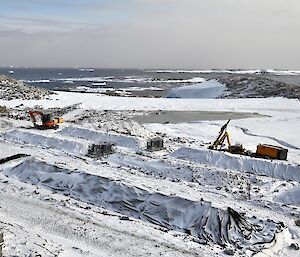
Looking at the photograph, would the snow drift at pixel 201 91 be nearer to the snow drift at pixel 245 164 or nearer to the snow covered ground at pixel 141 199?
the snow covered ground at pixel 141 199

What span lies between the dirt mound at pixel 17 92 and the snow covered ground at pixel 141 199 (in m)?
22.8

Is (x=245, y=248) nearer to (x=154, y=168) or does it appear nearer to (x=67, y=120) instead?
(x=154, y=168)

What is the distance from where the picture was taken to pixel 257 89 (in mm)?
64188

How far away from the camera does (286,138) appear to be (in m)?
26.4

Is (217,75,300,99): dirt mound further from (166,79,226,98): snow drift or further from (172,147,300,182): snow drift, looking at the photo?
(172,147,300,182): snow drift

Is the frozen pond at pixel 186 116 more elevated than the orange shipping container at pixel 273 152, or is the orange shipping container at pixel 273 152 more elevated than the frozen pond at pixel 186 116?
the orange shipping container at pixel 273 152

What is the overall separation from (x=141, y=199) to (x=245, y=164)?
638 cm

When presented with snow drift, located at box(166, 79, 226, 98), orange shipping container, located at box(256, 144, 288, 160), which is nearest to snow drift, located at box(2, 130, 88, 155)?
orange shipping container, located at box(256, 144, 288, 160)

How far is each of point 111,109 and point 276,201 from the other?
26898 millimetres

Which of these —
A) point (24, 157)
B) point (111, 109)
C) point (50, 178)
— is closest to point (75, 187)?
point (50, 178)

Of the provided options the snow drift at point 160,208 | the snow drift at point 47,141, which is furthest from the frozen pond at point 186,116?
the snow drift at point 160,208

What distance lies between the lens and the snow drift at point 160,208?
11766 millimetres

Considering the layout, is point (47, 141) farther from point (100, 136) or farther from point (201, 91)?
point (201, 91)

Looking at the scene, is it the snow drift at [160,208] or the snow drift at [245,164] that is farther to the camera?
the snow drift at [245,164]
